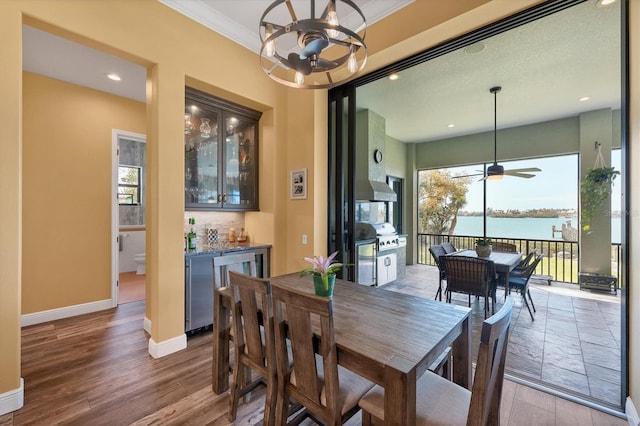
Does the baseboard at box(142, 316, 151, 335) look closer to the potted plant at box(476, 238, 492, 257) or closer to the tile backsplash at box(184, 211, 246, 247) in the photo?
the tile backsplash at box(184, 211, 246, 247)

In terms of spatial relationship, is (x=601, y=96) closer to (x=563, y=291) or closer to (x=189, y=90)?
(x=563, y=291)

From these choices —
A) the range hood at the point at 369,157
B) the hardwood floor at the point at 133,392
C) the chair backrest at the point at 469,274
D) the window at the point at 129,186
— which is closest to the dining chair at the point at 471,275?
the chair backrest at the point at 469,274

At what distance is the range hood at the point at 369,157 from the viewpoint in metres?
4.85

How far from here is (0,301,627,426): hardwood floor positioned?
5.76 ft

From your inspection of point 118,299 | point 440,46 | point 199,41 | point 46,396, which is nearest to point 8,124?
point 199,41

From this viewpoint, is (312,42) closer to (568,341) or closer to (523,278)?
(568,341)

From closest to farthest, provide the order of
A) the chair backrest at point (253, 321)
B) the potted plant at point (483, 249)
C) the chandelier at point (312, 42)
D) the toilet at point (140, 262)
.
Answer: the chandelier at point (312, 42) < the chair backrest at point (253, 321) < the potted plant at point (483, 249) < the toilet at point (140, 262)

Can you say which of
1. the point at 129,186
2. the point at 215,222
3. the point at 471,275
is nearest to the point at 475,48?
the point at 471,275

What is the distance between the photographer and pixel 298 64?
1.64 metres

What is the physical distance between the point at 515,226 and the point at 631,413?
4.86 meters

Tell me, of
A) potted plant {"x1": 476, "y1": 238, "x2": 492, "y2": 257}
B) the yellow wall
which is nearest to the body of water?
potted plant {"x1": 476, "y1": 238, "x2": 492, "y2": 257}

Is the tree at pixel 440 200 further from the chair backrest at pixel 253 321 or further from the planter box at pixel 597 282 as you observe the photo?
the chair backrest at pixel 253 321

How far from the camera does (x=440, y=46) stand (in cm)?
234

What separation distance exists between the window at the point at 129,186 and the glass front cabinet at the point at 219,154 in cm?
337
